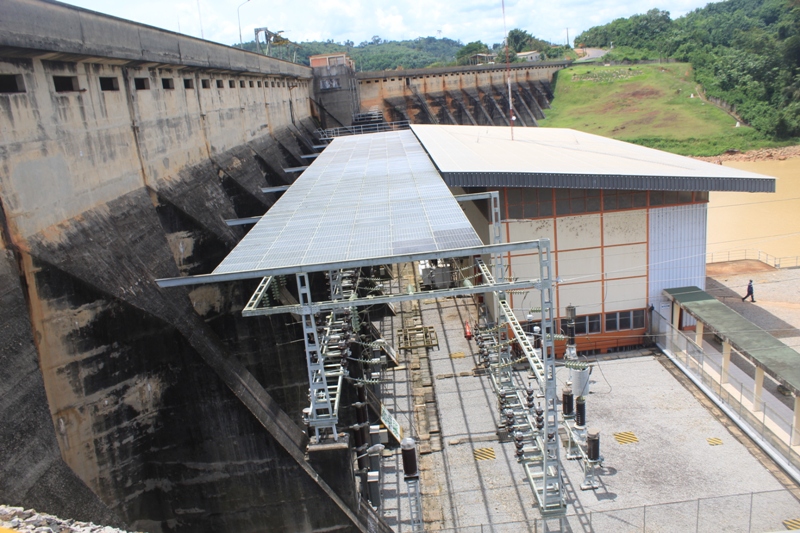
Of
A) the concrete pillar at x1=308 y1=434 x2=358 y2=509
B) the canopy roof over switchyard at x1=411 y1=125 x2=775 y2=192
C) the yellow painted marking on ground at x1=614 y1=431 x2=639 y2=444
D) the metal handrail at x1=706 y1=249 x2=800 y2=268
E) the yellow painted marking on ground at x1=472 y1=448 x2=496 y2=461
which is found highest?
the canopy roof over switchyard at x1=411 y1=125 x2=775 y2=192

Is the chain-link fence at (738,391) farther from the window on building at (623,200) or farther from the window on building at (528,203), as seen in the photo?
the window on building at (528,203)

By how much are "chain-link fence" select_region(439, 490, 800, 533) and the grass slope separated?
40.7m

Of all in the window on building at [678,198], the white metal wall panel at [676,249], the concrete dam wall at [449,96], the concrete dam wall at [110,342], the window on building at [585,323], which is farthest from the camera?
the concrete dam wall at [449,96]

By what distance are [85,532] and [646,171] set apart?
15.2 m

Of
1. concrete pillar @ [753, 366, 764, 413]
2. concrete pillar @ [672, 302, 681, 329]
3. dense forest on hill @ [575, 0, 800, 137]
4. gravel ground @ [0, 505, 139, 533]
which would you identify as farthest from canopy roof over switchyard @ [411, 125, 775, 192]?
dense forest on hill @ [575, 0, 800, 137]

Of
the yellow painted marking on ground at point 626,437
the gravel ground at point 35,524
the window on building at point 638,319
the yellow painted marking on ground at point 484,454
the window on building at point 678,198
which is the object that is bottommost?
the yellow painted marking on ground at point 626,437

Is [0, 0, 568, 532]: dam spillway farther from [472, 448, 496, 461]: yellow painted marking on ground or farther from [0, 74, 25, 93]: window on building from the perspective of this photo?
[472, 448, 496, 461]: yellow painted marking on ground

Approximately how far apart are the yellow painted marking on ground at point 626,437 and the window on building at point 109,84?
11.5 m

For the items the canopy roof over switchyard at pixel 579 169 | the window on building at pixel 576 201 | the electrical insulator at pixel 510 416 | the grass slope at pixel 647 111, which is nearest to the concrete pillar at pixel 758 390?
the canopy roof over switchyard at pixel 579 169

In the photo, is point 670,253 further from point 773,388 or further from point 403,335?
point 403,335

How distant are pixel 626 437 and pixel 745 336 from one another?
3.71 m

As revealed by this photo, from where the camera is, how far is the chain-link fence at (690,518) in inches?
371

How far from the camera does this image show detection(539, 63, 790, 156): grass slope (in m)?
47.0

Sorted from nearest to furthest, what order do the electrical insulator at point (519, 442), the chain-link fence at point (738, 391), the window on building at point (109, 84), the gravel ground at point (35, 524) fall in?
1. the gravel ground at point (35, 524)
2. the window on building at point (109, 84)
3. the electrical insulator at point (519, 442)
4. the chain-link fence at point (738, 391)
